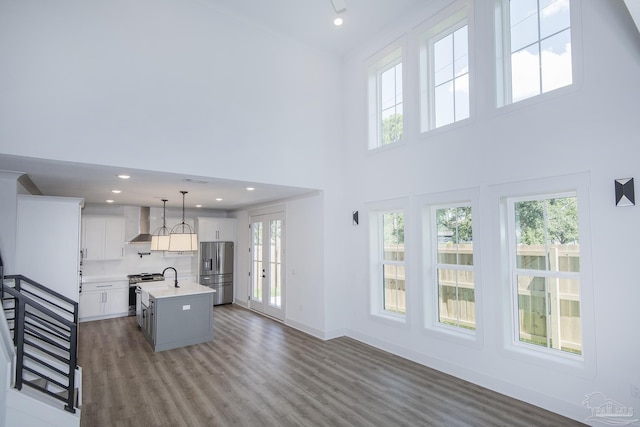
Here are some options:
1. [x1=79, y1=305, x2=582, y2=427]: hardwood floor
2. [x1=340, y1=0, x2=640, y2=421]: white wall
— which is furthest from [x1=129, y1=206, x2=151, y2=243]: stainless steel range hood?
[x1=340, y1=0, x2=640, y2=421]: white wall

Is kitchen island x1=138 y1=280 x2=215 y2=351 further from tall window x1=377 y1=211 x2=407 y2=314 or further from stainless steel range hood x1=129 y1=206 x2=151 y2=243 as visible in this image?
tall window x1=377 y1=211 x2=407 y2=314

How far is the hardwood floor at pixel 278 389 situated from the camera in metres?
3.20

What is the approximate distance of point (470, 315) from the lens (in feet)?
13.7

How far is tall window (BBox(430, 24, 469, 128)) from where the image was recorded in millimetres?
4344

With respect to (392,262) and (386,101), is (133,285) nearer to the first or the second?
(392,262)

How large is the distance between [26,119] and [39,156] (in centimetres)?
37

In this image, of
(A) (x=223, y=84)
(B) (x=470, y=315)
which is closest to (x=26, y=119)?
(A) (x=223, y=84)

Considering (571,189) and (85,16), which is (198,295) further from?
(571,189)

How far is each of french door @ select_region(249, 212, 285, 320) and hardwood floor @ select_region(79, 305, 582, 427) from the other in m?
1.56

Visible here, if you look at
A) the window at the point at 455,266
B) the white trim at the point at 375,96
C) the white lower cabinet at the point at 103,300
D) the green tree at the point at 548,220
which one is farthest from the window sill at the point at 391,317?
the white lower cabinet at the point at 103,300

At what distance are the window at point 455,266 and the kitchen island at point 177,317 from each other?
145 inches

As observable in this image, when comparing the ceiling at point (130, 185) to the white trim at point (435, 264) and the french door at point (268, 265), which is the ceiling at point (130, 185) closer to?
the french door at point (268, 265)

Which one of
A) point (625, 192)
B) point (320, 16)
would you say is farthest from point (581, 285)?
point (320, 16)

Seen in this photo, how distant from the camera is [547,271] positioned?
11.5ft
